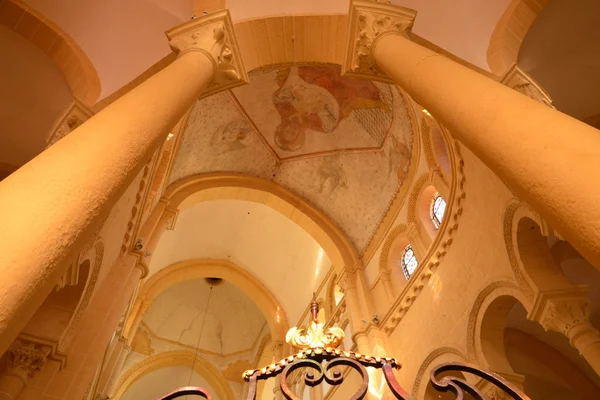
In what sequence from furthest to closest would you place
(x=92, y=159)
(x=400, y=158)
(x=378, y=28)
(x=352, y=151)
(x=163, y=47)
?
(x=352, y=151), (x=400, y=158), (x=163, y=47), (x=378, y=28), (x=92, y=159)

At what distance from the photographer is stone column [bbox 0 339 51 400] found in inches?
170

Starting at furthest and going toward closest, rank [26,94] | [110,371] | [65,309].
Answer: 1. [110,371]
2. [26,94]
3. [65,309]

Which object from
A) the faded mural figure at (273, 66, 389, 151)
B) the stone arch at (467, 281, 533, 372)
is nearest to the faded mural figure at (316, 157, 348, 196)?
the faded mural figure at (273, 66, 389, 151)

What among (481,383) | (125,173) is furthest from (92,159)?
(481,383)

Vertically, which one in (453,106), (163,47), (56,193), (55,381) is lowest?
(56,193)

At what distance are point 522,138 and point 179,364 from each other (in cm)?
1497

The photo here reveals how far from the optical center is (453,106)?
112 inches

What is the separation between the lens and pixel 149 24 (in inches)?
212

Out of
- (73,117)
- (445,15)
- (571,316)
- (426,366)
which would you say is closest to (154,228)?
(73,117)

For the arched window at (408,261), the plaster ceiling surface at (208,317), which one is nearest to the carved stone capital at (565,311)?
the arched window at (408,261)

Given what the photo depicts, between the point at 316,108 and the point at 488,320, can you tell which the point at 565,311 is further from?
the point at 316,108

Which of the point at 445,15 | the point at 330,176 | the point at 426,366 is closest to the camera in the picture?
the point at 445,15

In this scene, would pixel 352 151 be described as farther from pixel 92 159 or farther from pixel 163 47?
pixel 92 159

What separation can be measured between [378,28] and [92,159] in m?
3.54
